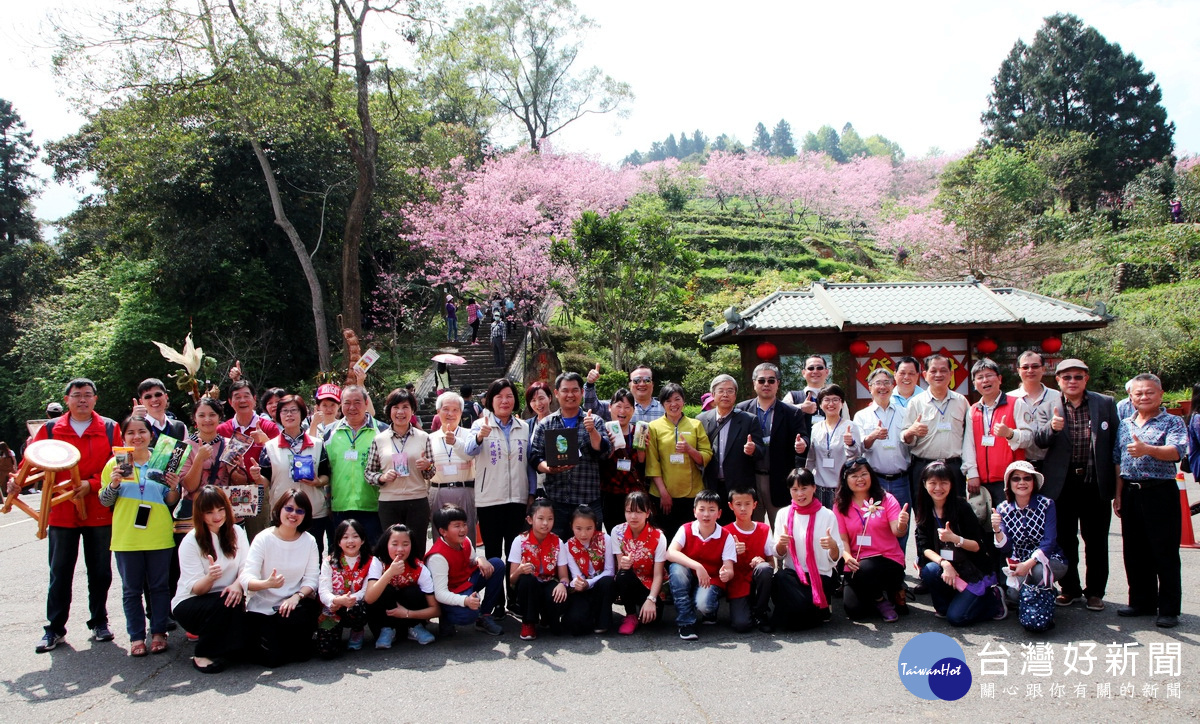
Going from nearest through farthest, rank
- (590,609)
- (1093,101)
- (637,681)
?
(637,681)
(590,609)
(1093,101)

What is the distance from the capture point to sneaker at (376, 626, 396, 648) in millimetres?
4559

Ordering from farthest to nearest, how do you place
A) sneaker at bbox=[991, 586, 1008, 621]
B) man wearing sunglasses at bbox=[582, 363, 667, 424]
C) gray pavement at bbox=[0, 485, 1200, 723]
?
man wearing sunglasses at bbox=[582, 363, 667, 424] < sneaker at bbox=[991, 586, 1008, 621] < gray pavement at bbox=[0, 485, 1200, 723]

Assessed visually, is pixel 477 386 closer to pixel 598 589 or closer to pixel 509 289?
pixel 509 289

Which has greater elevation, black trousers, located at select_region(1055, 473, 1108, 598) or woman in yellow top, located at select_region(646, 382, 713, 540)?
woman in yellow top, located at select_region(646, 382, 713, 540)

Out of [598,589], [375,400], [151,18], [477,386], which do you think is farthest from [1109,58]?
[598,589]

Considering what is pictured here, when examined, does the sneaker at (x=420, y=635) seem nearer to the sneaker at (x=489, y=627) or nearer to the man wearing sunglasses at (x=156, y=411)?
the sneaker at (x=489, y=627)

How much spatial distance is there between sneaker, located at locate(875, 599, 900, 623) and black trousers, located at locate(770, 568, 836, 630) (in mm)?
353

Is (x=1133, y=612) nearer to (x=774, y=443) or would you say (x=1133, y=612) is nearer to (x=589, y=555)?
(x=774, y=443)

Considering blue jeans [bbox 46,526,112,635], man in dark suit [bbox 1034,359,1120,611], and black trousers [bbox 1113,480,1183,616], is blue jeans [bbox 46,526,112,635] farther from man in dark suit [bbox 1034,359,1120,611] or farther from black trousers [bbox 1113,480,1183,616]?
black trousers [bbox 1113,480,1183,616]

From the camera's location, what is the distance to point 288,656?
4379 millimetres

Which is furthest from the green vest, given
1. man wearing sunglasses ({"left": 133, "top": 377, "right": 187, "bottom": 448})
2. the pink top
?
the pink top

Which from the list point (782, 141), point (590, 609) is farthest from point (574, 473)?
point (782, 141)

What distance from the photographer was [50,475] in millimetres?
4633

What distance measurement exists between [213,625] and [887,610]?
13.4 ft
